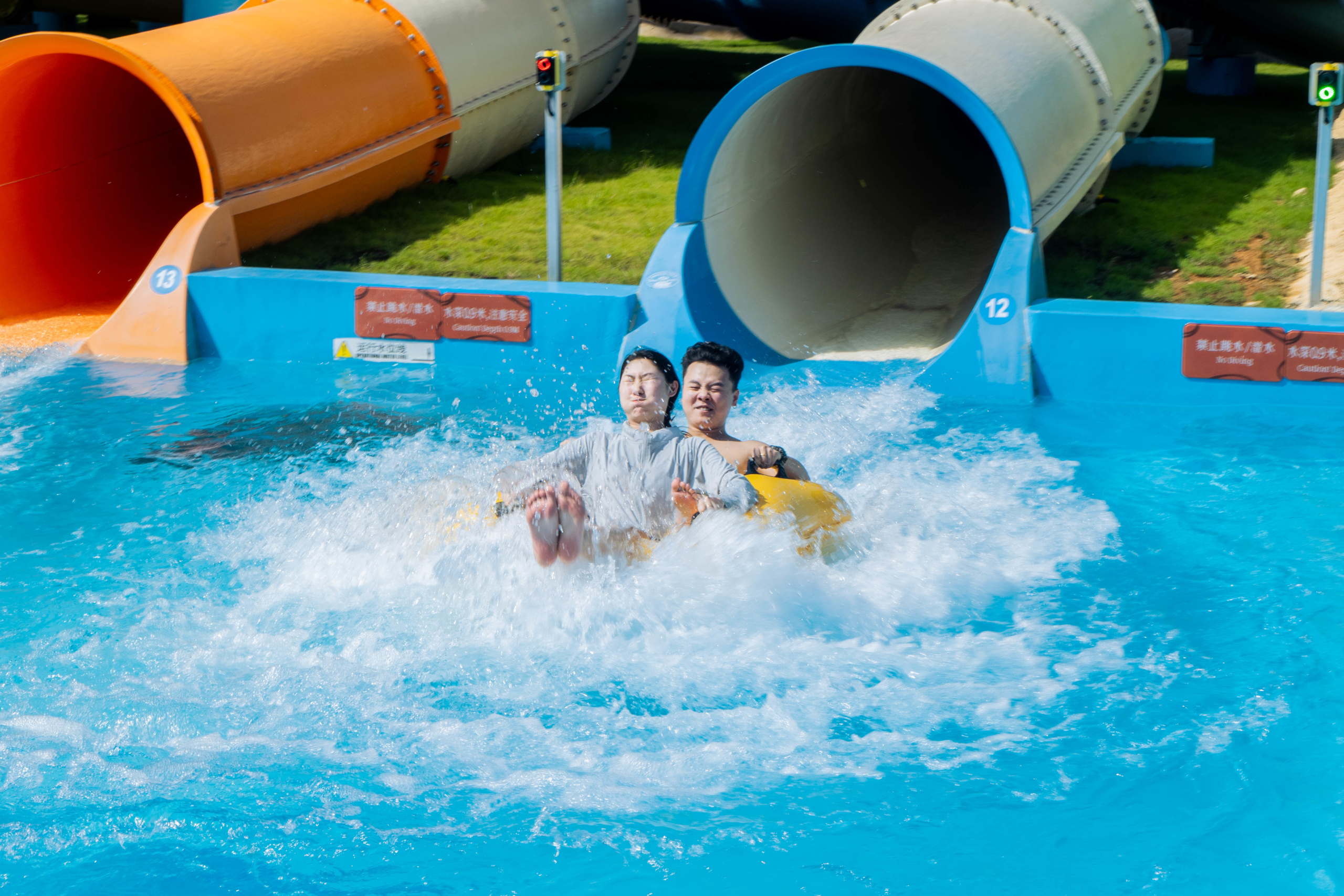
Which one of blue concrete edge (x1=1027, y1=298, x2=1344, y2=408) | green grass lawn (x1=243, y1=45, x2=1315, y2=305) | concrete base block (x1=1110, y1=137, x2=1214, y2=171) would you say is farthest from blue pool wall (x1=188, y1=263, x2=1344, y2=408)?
concrete base block (x1=1110, y1=137, x2=1214, y2=171)

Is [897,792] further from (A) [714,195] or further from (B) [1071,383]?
(A) [714,195]

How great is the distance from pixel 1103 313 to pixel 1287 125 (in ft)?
16.5

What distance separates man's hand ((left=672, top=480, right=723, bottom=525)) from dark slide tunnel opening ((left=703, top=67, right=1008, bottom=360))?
3.23 metres

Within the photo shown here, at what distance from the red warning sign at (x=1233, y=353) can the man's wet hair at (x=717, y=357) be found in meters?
2.85

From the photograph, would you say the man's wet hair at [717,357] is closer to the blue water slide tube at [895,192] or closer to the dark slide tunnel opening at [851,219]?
the blue water slide tube at [895,192]

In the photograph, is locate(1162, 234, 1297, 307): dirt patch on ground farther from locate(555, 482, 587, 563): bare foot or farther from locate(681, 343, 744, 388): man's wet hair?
locate(555, 482, 587, 563): bare foot

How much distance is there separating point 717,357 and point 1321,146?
12.2 ft

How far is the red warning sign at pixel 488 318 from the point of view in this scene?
23.0 feet

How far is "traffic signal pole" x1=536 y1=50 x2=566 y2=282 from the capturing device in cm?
681

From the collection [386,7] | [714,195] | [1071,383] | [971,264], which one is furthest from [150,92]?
[1071,383]

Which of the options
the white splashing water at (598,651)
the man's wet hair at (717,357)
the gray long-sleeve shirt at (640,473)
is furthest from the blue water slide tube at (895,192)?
the gray long-sleeve shirt at (640,473)

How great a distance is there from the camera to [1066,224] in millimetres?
7879

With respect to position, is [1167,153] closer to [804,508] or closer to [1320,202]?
[1320,202]

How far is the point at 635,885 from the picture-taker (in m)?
2.75
